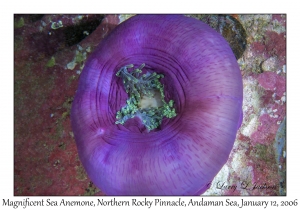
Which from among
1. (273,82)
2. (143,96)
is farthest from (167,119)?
(273,82)

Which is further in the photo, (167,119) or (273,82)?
(273,82)

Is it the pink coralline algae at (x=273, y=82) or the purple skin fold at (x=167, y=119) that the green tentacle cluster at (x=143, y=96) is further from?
the pink coralline algae at (x=273, y=82)

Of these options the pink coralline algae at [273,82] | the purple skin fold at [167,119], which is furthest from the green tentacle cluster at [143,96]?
the pink coralline algae at [273,82]

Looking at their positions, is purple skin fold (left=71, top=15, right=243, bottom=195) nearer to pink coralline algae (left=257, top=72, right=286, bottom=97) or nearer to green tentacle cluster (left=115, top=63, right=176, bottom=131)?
green tentacle cluster (left=115, top=63, right=176, bottom=131)

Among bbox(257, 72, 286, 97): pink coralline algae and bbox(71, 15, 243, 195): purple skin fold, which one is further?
bbox(257, 72, 286, 97): pink coralline algae

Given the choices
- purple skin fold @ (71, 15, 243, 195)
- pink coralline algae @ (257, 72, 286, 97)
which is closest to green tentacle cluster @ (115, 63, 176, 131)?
purple skin fold @ (71, 15, 243, 195)

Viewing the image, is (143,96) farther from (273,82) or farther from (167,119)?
(273,82)
